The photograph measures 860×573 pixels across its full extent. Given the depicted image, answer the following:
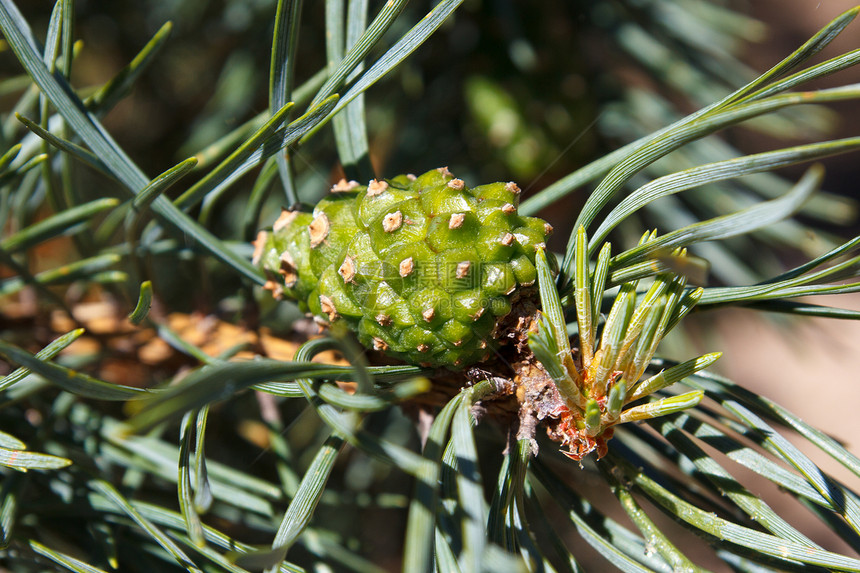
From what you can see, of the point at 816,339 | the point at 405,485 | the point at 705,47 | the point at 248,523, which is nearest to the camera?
the point at 248,523

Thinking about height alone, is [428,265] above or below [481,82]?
below

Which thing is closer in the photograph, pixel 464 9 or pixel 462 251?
pixel 462 251

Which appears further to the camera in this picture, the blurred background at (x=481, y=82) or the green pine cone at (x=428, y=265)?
the blurred background at (x=481, y=82)

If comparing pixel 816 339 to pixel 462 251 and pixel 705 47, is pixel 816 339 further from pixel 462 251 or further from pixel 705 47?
pixel 462 251

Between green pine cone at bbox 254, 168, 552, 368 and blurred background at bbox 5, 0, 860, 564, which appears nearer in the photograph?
green pine cone at bbox 254, 168, 552, 368

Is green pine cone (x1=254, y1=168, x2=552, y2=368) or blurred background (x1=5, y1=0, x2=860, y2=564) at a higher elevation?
blurred background (x1=5, y1=0, x2=860, y2=564)

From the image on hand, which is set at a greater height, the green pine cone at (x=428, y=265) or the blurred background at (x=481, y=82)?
the blurred background at (x=481, y=82)

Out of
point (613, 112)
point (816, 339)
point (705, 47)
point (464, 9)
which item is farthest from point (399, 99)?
point (816, 339)

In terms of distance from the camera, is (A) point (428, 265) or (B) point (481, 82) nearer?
(A) point (428, 265)
